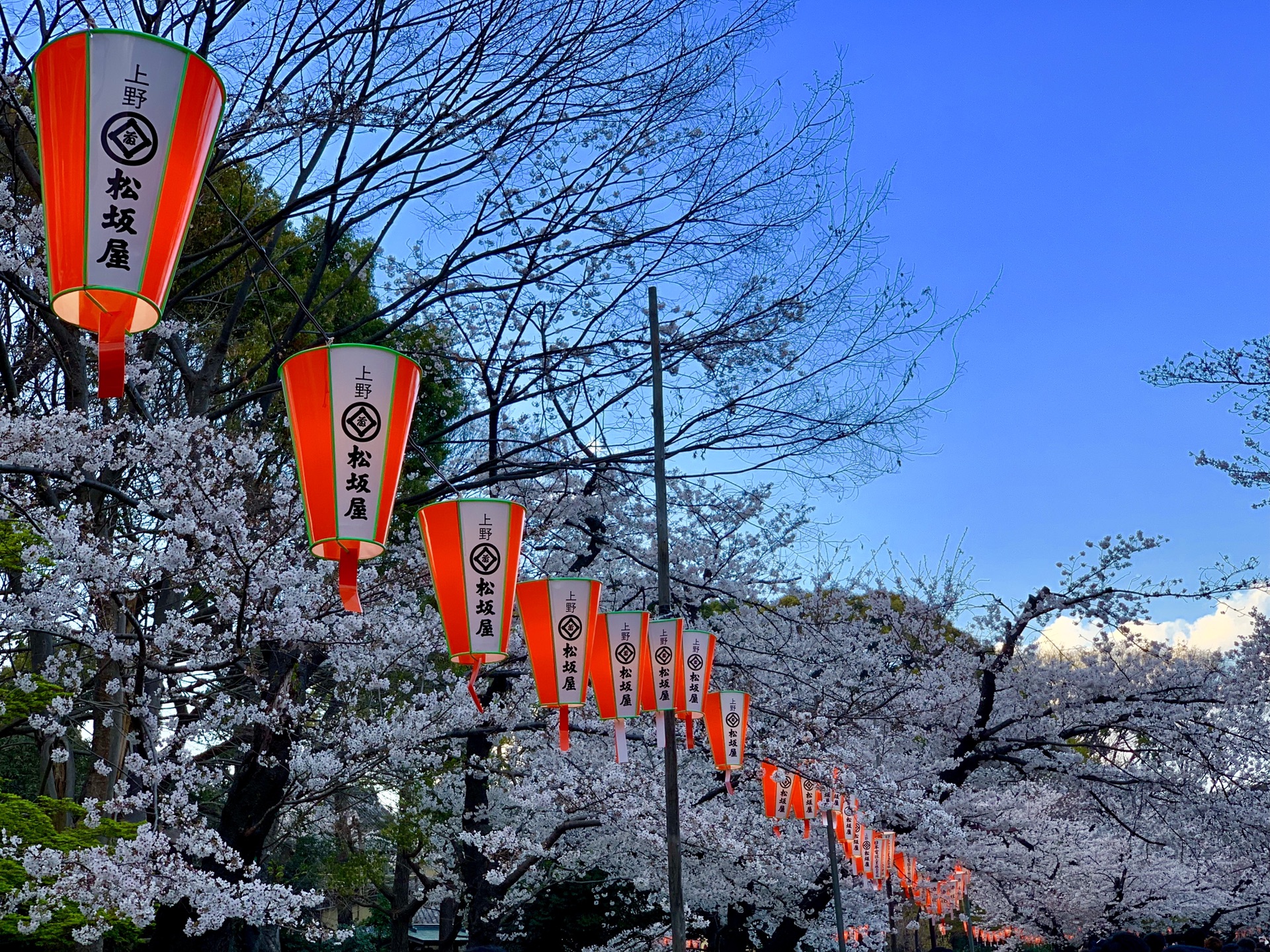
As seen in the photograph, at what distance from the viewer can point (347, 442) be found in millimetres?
4918

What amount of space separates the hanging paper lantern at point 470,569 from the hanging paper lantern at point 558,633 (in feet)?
4.01

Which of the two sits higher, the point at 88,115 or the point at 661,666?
the point at 88,115

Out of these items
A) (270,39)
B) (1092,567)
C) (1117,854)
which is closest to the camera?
(270,39)

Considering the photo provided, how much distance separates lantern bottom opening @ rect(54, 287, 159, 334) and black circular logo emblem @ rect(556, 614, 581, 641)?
4.79m

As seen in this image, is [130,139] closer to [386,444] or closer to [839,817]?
[386,444]

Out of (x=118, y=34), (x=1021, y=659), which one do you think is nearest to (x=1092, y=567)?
(x=1021, y=659)

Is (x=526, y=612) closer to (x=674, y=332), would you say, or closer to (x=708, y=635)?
(x=708, y=635)

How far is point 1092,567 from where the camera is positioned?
15398 mm

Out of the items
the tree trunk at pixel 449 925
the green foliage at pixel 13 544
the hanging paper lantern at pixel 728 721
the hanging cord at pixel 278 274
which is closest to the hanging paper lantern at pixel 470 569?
the hanging cord at pixel 278 274

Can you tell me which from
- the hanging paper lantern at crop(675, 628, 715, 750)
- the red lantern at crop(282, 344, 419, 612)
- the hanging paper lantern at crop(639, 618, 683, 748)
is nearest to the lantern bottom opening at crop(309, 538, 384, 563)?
the red lantern at crop(282, 344, 419, 612)

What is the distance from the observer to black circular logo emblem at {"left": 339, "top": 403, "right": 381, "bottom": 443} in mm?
4926

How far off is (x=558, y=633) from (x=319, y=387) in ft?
11.2

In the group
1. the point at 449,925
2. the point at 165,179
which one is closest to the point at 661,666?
the point at 165,179

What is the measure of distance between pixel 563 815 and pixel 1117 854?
14.2 meters
